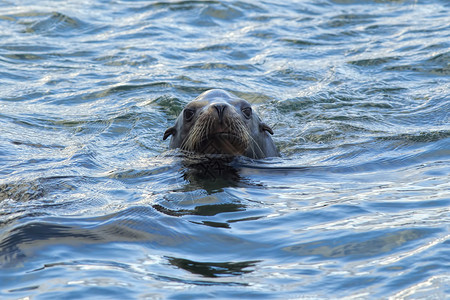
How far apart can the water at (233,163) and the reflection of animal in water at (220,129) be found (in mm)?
215

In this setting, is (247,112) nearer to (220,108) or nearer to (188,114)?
(188,114)

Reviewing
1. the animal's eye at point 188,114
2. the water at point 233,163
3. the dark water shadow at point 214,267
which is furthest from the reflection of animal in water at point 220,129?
the dark water shadow at point 214,267

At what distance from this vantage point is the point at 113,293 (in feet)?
12.1

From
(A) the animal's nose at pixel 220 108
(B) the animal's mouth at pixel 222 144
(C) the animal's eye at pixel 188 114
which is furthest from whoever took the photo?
(C) the animal's eye at pixel 188 114

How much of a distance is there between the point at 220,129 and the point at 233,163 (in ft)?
1.15

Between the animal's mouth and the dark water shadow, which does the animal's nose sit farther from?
the dark water shadow

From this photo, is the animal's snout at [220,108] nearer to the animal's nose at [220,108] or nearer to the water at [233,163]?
→ the animal's nose at [220,108]

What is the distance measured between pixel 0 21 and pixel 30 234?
10.5 m

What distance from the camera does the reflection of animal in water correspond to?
21.3ft

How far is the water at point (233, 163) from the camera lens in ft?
13.0

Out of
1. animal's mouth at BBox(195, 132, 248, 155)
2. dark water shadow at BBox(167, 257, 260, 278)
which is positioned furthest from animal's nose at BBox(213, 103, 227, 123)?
dark water shadow at BBox(167, 257, 260, 278)

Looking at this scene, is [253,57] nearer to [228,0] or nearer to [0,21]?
[228,0]

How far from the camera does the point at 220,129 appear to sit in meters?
6.51

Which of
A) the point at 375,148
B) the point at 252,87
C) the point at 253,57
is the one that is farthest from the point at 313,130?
the point at 253,57
